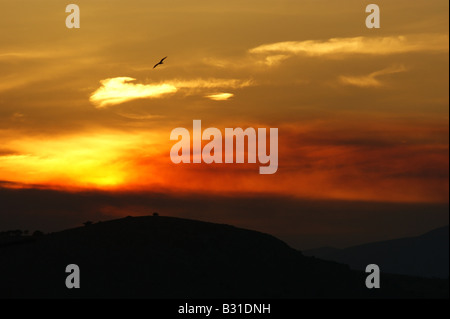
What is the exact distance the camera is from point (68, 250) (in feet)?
258

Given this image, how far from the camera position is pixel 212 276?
7538 centimetres

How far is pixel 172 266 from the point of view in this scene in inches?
3000

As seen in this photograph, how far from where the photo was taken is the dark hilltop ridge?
72812 mm

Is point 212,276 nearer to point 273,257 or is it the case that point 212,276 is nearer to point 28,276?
point 273,257

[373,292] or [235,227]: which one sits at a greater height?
[235,227]

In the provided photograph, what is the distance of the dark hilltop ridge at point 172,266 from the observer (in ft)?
239

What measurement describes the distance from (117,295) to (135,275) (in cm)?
386

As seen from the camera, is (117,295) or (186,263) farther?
(186,263)

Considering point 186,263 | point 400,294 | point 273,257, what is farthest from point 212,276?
point 400,294

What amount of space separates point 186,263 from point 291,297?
9.95 m
